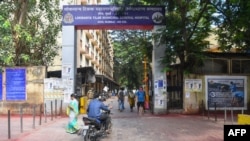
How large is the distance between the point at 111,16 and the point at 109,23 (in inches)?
16.5

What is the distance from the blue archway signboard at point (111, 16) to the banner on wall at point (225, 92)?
15.0ft

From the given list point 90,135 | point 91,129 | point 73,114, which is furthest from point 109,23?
point 90,135

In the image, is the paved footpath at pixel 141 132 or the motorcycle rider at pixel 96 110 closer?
the motorcycle rider at pixel 96 110

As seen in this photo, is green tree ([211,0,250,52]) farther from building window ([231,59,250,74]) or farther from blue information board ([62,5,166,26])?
blue information board ([62,5,166,26])

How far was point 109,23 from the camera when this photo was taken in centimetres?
2523

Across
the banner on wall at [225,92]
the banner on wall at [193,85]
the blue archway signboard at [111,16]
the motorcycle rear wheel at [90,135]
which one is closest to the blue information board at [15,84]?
the blue archway signboard at [111,16]

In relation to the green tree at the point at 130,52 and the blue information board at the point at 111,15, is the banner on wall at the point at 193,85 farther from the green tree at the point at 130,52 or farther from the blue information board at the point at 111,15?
the green tree at the point at 130,52

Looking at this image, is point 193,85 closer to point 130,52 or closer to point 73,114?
point 73,114

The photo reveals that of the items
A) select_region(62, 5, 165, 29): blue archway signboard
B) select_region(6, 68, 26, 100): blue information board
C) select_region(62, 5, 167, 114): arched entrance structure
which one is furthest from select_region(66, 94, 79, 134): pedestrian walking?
select_region(62, 5, 165, 29): blue archway signboard

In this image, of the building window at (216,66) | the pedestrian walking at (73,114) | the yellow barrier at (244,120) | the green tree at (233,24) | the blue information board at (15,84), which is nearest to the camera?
the yellow barrier at (244,120)

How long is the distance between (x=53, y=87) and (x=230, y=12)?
10.6 meters

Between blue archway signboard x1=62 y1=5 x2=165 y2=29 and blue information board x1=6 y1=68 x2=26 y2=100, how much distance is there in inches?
152

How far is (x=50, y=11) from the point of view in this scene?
31.4 meters

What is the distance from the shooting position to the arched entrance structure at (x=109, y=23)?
82.4 ft
